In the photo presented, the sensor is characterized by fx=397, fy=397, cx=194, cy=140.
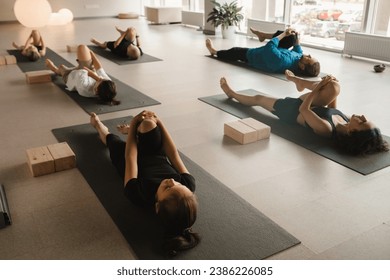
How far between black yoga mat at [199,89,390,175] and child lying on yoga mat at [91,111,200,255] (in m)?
1.28

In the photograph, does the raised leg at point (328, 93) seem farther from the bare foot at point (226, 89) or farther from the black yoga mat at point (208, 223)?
the black yoga mat at point (208, 223)

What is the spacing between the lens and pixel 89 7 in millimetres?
12617

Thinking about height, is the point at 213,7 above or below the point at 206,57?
above

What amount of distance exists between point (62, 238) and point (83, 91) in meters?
2.54

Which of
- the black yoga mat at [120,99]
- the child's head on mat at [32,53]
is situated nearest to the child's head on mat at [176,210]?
the black yoga mat at [120,99]

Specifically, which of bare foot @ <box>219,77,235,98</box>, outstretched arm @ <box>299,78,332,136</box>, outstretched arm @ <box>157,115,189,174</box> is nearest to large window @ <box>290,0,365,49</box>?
bare foot @ <box>219,77,235,98</box>

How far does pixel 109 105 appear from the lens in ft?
13.6

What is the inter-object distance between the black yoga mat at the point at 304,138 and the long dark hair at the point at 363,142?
0.05 m

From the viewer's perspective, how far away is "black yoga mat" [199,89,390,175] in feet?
9.39

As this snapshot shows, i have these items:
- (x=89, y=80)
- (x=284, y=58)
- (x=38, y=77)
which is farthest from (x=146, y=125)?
(x=284, y=58)

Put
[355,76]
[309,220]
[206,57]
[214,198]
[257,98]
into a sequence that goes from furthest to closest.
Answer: [206,57] → [355,76] → [257,98] → [214,198] → [309,220]

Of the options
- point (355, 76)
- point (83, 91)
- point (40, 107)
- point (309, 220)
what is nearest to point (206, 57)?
point (355, 76)

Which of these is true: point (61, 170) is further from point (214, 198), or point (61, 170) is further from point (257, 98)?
point (257, 98)

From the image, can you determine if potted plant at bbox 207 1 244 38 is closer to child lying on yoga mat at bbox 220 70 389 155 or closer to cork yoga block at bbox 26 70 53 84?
cork yoga block at bbox 26 70 53 84
